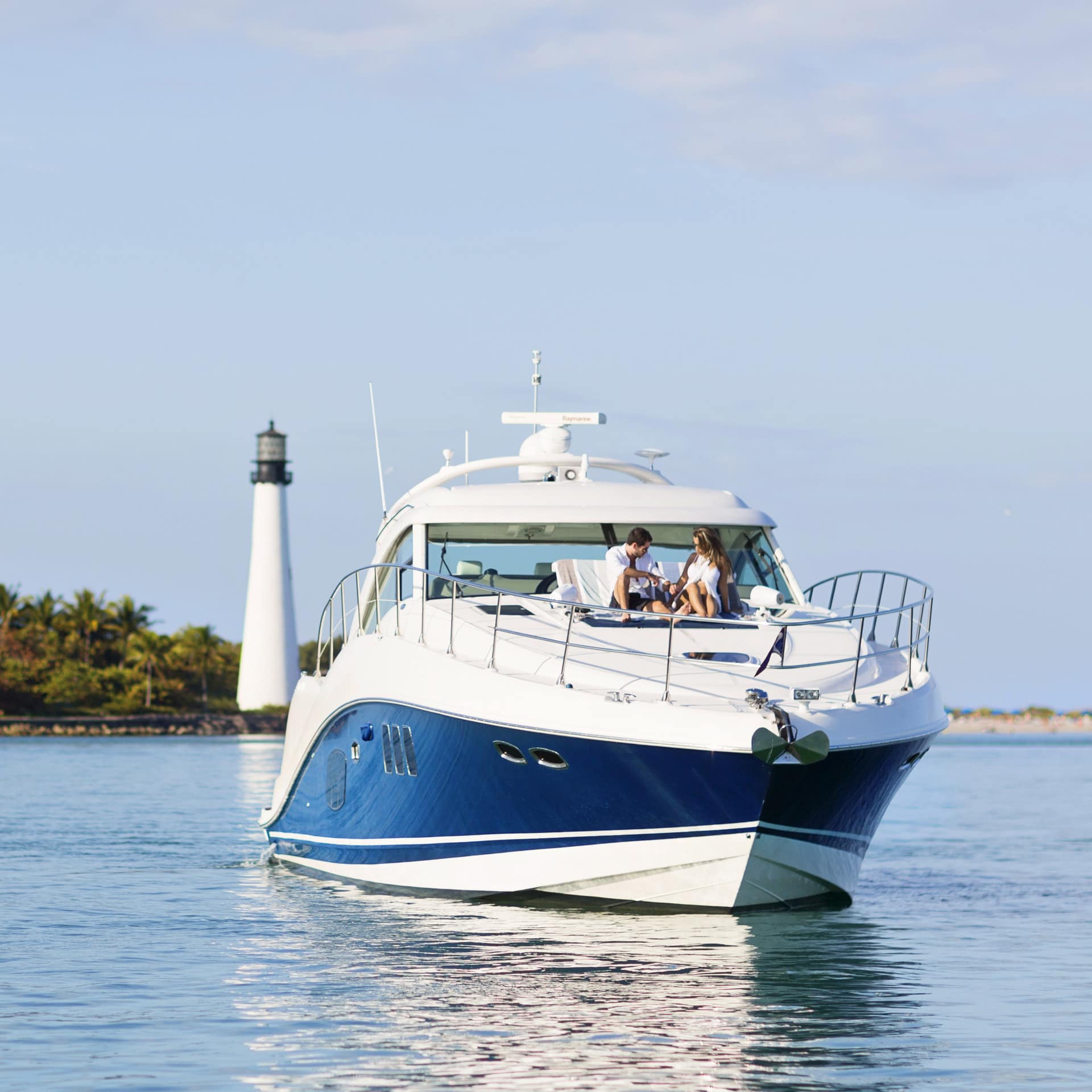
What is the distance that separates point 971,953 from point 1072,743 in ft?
315

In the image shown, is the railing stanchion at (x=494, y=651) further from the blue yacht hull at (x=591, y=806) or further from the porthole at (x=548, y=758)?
the porthole at (x=548, y=758)

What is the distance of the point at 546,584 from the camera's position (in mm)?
14453

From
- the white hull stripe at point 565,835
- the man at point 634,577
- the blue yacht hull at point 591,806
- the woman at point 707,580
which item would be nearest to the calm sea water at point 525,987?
the blue yacht hull at point 591,806

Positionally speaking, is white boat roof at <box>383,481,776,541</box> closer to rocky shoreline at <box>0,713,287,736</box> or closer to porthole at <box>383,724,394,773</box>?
porthole at <box>383,724,394,773</box>

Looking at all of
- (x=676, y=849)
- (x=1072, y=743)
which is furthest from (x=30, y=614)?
(x=676, y=849)

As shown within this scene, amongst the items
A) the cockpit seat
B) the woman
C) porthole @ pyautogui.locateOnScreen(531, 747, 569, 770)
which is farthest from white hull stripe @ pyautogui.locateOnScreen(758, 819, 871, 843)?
the cockpit seat

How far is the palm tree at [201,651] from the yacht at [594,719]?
71.5 metres

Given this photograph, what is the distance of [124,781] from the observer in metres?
39.0

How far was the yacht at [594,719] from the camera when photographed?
1119cm

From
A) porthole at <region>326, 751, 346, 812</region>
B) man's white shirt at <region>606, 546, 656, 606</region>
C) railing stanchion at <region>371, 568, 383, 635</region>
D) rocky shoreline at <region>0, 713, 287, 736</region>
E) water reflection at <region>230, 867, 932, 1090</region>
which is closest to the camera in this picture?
water reflection at <region>230, 867, 932, 1090</region>

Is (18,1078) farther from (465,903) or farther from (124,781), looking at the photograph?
(124,781)

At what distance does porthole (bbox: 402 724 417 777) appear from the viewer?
12.6m

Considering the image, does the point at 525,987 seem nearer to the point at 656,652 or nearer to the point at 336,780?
the point at 656,652

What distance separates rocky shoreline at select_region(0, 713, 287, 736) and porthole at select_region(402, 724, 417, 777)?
65003mm
